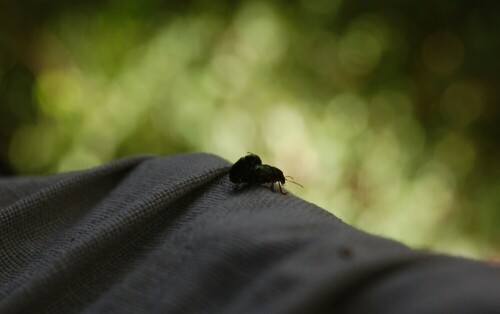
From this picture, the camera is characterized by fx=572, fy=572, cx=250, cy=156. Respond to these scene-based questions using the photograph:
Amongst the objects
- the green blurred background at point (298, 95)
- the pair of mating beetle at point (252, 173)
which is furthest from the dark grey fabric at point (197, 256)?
the green blurred background at point (298, 95)

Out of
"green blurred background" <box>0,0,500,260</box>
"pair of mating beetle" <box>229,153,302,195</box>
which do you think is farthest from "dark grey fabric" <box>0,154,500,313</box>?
"green blurred background" <box>0,0,500,260</box>

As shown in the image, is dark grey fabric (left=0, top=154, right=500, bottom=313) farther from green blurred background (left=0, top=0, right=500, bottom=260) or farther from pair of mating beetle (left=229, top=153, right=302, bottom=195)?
green blurred background (left=0, top=0, right=500, bottom=260)

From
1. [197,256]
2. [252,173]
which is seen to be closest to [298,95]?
[252,173]

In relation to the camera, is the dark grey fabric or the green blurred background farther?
the green blurred background

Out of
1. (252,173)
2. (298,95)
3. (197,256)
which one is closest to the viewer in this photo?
(197,256)

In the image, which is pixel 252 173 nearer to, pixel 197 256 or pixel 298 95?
pixel 197 256

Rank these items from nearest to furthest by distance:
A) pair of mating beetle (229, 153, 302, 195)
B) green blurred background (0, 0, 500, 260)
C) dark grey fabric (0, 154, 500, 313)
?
dark grey fabric (0, 154, 500, 313), pair of mating beetle (229, 153, 302, 195), green blurred background (0, 0, 500, 260)
